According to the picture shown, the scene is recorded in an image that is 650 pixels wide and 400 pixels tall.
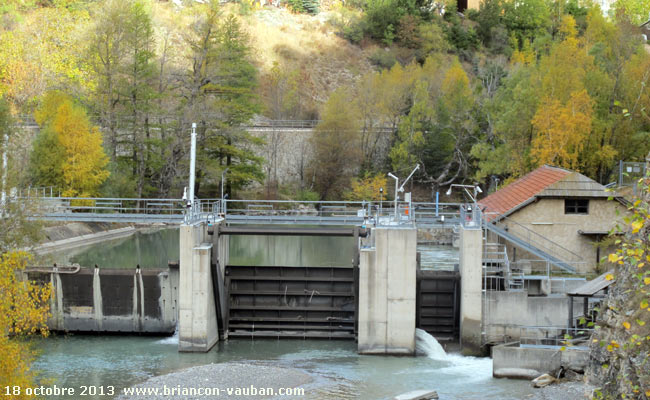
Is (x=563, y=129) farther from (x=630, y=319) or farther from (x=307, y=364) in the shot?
(x=630, y=319)

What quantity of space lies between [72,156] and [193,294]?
27.7 m

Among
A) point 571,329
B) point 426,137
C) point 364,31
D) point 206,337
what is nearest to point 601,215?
point 571,329

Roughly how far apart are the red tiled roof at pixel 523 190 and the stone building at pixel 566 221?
397 mm

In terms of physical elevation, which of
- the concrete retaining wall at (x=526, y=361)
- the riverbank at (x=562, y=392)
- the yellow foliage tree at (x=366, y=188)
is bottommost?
the riverbank at (x=562, y=392)

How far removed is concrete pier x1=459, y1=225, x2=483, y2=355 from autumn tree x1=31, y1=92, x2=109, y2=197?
30864mm

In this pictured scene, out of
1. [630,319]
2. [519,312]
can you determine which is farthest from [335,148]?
[630,319]

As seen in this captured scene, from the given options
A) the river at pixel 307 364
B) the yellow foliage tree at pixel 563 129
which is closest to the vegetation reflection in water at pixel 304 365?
the river at pixel 307 364

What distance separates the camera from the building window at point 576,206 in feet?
98.0

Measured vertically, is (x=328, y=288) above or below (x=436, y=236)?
below

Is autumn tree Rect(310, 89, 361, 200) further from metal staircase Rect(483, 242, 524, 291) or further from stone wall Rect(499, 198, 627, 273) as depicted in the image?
metal staircase Rect(483, 242, 524, 291)

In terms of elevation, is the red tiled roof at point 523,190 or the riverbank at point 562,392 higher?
the red tiled roof at point 523,190

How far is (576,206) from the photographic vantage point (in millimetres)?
29891

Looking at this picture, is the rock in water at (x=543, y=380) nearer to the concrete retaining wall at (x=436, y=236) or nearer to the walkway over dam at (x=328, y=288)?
the walkway over dam at (x=328, y=288)

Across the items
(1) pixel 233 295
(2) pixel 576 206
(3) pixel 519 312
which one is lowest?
(3) pixel 519 312
